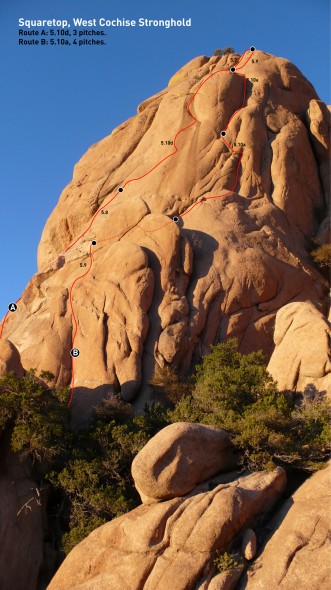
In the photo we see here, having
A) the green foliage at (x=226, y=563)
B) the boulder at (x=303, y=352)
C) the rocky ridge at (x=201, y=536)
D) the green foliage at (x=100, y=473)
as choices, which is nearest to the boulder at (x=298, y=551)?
the rocky ridge at (x=201, y=536)

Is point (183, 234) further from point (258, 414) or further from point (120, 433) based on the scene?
point (258, 414)

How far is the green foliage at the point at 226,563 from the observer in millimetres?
14742

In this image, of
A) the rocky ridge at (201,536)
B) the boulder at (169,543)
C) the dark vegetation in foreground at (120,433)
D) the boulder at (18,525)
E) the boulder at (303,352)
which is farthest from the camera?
the boulder at (303,352)

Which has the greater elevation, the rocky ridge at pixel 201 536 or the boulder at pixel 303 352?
the boulder at pixel 303 352

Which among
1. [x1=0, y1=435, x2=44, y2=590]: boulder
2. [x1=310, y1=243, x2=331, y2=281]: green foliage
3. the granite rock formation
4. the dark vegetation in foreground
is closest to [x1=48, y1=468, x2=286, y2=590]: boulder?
the granite rock formation

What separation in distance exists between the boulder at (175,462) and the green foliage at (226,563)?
2.14 meters

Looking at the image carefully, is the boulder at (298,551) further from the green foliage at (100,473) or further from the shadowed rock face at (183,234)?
the shadowed rock face at (183,234)

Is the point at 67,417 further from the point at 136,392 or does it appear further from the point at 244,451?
the point at 244,451

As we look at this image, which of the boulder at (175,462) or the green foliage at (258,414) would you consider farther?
the green foliage at (258,414)

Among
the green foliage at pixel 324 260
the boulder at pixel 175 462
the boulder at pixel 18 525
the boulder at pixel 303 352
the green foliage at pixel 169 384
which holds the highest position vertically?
the green foliage at pixel 324 260

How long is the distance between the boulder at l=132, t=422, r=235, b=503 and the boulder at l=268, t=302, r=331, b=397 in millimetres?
4476

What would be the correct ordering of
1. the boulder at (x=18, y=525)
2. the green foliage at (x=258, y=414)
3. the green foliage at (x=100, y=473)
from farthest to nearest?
the green foliage at (x=100, y=473), the boulder at (x=18, y=525), the green foliage at (x=258, y=414)

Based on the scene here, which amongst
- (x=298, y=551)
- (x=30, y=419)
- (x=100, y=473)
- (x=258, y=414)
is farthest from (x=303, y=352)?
(x=30, y=419)

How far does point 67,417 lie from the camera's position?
23.1 metres
